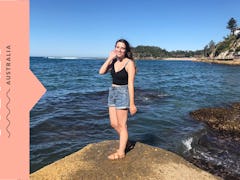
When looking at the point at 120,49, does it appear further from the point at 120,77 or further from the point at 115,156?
the point at 115,156

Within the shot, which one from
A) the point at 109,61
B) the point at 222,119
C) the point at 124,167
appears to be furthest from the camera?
the point at 222,119

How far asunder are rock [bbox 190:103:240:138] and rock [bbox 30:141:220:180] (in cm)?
479

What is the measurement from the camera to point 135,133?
1014 cm

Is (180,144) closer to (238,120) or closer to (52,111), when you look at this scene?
(238,120)

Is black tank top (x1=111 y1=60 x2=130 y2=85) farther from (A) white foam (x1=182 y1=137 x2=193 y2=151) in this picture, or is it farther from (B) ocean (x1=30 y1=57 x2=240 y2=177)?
(A) white foam (x1=182 y1=137 x2=193 y2=151)

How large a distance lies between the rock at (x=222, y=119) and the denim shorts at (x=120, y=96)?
583 cm

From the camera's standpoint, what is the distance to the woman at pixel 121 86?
5.35 m

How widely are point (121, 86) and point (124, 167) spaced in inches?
67.0

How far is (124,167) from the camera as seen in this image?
5340mm

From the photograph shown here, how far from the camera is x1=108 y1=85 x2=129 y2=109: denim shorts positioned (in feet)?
18.0

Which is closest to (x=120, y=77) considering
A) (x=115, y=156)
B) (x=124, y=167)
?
(x=115, y=156)

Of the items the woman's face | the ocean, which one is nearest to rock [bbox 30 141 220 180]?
the ocean

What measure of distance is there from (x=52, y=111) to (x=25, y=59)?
31.3ft

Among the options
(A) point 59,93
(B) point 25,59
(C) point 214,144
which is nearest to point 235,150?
(C) point 214,144
